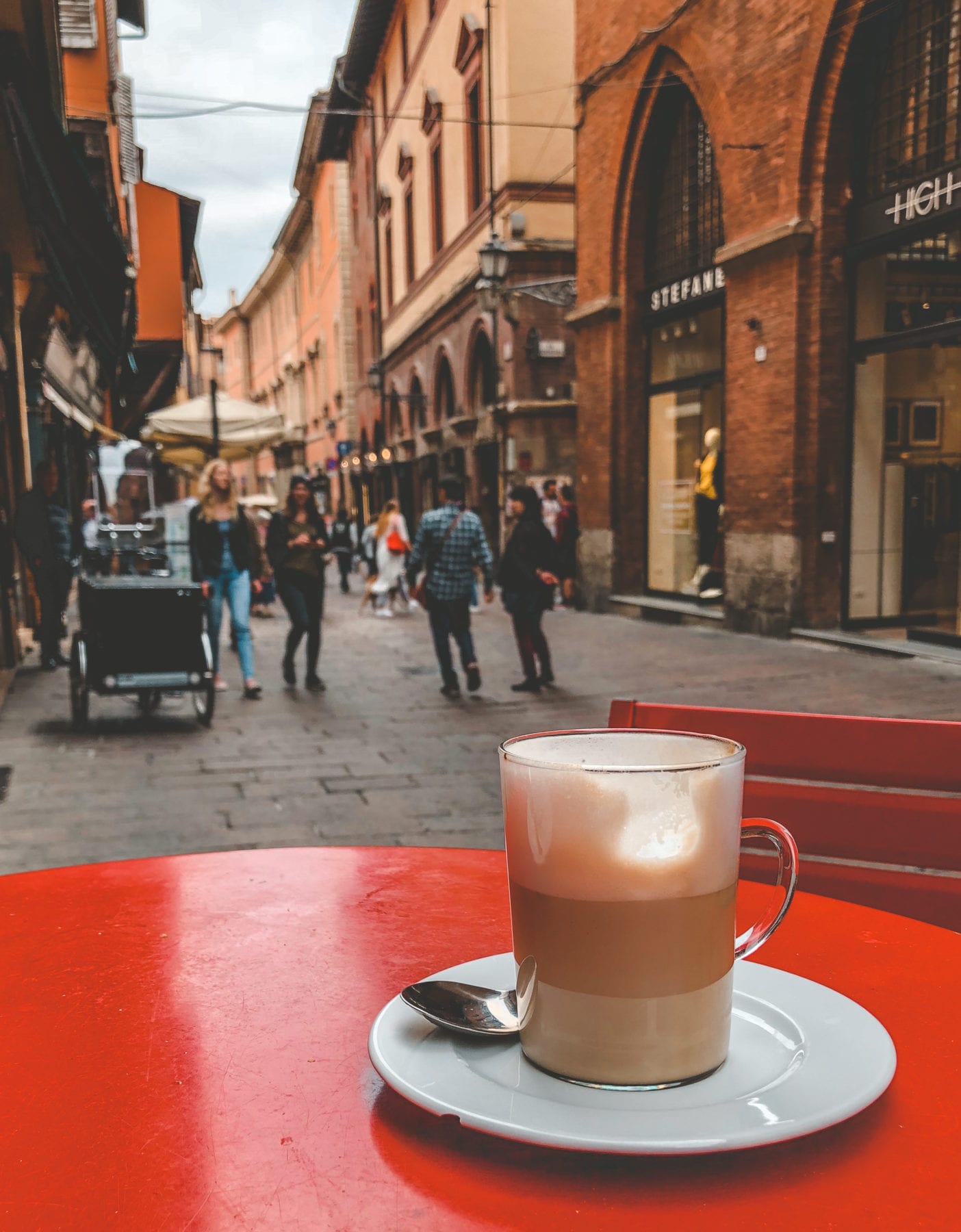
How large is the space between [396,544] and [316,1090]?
14118mm

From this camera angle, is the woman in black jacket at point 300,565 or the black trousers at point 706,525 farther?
the black trousers at point 706,525

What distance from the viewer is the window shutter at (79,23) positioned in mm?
12086

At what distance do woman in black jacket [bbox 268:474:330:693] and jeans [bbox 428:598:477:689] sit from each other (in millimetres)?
942

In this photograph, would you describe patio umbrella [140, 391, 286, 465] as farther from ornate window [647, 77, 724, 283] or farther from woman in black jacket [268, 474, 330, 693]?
woman in black jacket [268, 474, 330, 693]

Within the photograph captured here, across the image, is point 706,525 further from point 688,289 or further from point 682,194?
point 682,194

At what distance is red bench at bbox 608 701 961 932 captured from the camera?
1.54 metres

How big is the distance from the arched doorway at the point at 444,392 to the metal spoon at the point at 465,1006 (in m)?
22.8

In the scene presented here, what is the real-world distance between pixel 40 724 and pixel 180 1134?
7205mm

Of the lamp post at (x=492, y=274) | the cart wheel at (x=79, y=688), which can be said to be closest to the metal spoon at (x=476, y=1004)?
the cart wheel at (x=79, y=688)

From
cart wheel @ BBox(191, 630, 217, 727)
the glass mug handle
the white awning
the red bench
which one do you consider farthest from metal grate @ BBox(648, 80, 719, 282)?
the glass mug handle

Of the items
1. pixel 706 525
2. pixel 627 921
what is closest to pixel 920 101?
pixel 706 525

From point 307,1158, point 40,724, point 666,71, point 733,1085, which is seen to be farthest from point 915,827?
point 666,71

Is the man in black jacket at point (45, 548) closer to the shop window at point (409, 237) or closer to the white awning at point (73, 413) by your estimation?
the white awning at point (73, 413)

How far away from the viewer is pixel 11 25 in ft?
22.4
